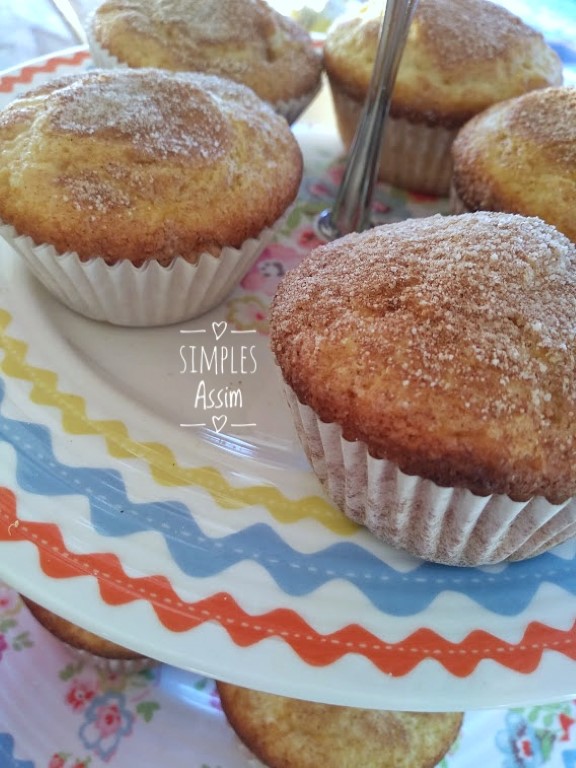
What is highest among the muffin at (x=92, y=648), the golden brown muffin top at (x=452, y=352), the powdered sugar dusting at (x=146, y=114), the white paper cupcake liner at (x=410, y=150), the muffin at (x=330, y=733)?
the powdered sugar dusting at (x=146, y=114)

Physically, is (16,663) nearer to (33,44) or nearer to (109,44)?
(109,44)

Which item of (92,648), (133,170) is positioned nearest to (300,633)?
(92,648)

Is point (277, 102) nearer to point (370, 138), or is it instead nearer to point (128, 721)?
point (370, 138)

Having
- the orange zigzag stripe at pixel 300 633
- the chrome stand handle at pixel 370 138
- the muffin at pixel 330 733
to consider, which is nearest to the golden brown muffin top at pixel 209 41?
the chrome stand handle at pixel 370 138

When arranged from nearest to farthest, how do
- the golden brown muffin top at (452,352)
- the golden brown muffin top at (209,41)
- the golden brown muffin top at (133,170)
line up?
the golden brown muffin top at (452,352), the golden brown muffin top at (133,170), the golden brown muffin top at (209,41)

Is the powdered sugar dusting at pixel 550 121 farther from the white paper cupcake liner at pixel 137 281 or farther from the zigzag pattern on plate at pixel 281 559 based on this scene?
the zigzag pattern on plate at pixel 281 559

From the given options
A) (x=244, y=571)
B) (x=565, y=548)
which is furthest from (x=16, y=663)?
(x=565, y=548)
